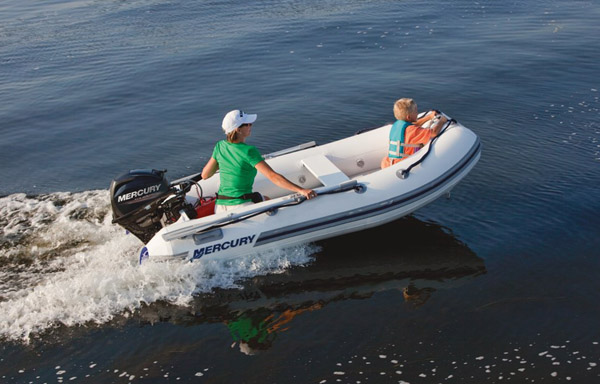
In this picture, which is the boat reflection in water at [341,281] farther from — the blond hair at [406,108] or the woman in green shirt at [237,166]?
the blond hair at [406,108]

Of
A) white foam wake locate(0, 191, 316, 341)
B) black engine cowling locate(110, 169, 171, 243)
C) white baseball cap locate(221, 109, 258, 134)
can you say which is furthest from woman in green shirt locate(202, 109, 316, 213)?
white foam wake locate(0, 191, 316, 341)

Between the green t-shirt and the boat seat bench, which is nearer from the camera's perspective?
the green t-shirt

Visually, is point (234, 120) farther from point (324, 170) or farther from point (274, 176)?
point (324, 170)

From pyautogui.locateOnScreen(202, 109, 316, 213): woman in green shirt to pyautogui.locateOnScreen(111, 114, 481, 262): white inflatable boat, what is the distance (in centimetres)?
16

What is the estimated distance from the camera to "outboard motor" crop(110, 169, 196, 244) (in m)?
6.02

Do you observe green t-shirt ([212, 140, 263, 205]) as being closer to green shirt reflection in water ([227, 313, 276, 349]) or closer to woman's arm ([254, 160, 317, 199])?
woman's arm ([254, 160, 317, 199])

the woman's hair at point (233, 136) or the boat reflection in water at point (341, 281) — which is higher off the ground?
the woman's hair at point (233, 136)

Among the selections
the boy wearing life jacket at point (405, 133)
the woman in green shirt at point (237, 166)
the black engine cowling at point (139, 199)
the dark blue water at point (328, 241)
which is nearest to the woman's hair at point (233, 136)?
the woman in green shirt at point (237, 166)

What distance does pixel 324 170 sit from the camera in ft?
22.8

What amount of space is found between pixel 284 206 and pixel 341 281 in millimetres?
918

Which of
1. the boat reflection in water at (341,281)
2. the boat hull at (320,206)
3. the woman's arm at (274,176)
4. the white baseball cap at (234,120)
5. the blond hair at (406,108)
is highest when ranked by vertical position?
the white baseball cap at (234,120)

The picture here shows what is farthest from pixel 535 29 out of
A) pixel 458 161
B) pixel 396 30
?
pixel 458 161

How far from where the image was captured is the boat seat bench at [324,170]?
264 inches

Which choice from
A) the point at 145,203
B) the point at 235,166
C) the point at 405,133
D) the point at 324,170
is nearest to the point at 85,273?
the point at 145,203
